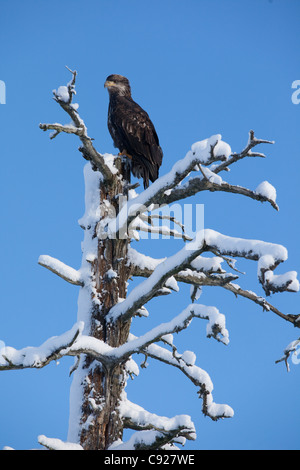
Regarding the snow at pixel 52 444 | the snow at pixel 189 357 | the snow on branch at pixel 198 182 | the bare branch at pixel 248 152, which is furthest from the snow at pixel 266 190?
the snow at pixel 52 444

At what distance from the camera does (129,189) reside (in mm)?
7719

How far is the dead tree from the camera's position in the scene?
526 centimetres

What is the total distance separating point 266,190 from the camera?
5.29 metres

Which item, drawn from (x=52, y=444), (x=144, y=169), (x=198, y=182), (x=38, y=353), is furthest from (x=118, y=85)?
(x=52, y=444)

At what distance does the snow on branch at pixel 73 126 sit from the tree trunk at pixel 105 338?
682 millimetres

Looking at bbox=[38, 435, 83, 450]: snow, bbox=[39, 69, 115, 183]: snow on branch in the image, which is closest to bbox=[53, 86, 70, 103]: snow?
bbox=[39, 69, 115, 183]: snow on branch

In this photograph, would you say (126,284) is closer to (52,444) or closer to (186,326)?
(186,326)

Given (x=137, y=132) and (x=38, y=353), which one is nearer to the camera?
(x=38, y=353)

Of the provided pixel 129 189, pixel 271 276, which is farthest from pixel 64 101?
pixel 271 276

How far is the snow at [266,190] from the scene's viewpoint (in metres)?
5.27

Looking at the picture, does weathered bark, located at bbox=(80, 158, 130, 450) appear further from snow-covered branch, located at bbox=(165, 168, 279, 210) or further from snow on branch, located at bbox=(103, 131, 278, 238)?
snow-covered branch, located at bbox=(165, 168, 279, 210)

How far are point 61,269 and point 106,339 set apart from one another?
99 cm

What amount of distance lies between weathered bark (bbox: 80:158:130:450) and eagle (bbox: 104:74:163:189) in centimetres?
65
